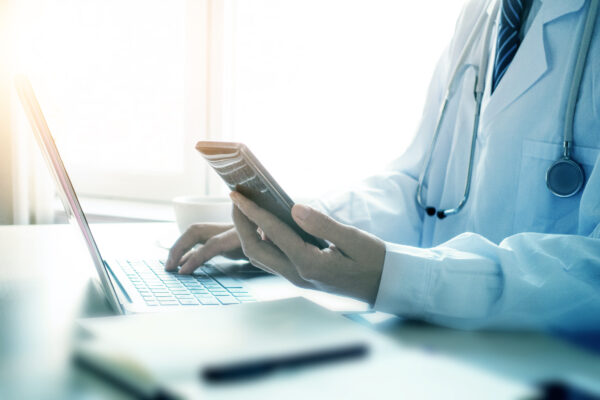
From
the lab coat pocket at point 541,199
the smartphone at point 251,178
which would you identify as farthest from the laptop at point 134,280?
the lab coat pocket at point 541,199

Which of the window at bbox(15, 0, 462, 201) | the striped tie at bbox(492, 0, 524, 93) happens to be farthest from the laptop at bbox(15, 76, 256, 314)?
the window at bbox(15, 0, 462, 201)

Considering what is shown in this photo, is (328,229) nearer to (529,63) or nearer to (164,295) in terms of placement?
(164,295)

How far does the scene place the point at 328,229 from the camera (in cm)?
57

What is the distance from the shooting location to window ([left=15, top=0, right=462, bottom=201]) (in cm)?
143

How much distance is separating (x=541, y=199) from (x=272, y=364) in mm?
625

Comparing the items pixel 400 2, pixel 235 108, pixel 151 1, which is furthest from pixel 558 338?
pixel 151 1

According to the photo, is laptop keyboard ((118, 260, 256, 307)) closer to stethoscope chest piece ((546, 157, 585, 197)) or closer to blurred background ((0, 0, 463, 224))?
stethoscope chest piece ((546, 157, 585, 197))

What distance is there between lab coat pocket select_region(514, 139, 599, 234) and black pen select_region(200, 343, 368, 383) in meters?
0.55

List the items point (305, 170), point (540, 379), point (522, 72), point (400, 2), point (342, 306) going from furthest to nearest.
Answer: point (305, 170)
point (400, 2)
point (522, 72)
point (342, 306)
point (540, 379)

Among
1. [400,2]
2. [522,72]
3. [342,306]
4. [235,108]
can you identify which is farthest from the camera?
[235,108]

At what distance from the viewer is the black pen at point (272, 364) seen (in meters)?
0.32

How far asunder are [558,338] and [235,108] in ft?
4.29

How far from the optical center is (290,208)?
1.89ft

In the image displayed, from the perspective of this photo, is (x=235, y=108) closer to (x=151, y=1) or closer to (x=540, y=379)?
(x=151, y=1)
